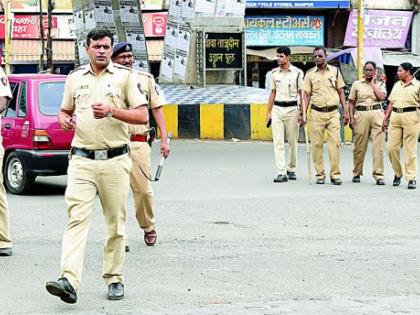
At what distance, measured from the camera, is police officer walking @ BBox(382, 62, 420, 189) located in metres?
14.7

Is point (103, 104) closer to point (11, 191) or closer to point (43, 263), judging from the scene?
point (43, 263)

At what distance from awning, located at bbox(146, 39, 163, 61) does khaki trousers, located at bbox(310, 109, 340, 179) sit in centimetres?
2039

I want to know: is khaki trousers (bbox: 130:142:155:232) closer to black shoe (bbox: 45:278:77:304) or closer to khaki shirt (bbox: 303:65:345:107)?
black shoe (bbox: 45:278:77:304)

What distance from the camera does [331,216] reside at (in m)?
11.8

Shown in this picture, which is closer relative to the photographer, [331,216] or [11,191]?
[331,216]

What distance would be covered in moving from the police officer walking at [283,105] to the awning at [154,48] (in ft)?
65.4

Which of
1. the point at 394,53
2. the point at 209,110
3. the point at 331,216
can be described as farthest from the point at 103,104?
the point at 394,53

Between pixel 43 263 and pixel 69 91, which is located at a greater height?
pixel 69 91

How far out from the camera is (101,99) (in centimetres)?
725

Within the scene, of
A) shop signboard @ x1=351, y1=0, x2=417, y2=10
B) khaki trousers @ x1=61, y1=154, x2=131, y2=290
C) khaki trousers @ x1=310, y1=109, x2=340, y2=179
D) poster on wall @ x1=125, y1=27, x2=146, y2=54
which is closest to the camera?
khaki trousers @ x1=61, y1=154, x2=131, y2=290

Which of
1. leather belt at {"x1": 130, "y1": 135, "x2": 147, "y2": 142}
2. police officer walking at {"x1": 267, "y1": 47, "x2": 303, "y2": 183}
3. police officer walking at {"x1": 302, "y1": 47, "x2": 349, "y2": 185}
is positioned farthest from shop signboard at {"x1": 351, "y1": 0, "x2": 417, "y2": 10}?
leather belt at {"x1": 130, "y1": 135, "x2": 147, "y2": 142}

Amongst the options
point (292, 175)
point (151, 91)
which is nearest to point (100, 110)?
point (151, 91)

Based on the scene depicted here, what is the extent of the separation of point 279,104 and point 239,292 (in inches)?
325

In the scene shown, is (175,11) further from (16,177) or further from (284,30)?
(16,177)
